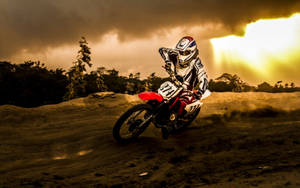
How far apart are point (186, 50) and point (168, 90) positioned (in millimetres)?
1193

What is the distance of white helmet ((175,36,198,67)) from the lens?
20.0 feet

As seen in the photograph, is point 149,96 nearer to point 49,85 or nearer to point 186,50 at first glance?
point 186,50

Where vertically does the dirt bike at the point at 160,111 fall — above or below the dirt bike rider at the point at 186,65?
below

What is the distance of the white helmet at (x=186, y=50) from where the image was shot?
6.09 m

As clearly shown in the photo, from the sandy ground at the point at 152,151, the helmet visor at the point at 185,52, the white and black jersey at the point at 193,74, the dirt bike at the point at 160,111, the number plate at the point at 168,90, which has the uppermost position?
the helmet visor at the point at 185,52

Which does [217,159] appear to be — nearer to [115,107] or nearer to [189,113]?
[189,113]

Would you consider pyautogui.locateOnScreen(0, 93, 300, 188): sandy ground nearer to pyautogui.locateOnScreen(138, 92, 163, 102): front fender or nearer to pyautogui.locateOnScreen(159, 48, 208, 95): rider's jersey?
pyautogui.locateOnScreen(138, 92, 163, 102): front fender

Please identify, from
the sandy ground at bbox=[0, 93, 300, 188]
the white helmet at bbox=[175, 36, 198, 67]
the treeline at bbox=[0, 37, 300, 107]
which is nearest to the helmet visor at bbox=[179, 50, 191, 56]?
the white helmet at bbox=[175, 36, 198, 67]

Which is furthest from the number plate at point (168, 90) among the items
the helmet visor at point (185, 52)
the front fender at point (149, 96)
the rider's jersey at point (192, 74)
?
the helmet visor at point (185, 52)

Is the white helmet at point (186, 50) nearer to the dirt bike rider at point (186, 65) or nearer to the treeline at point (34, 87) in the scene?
the dirt bike rider at point (186, 65)

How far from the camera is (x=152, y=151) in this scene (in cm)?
488

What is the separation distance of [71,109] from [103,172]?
232 inches

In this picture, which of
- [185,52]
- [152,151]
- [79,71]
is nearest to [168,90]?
[185,52]

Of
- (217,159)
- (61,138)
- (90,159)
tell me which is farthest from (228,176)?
(61,138)
